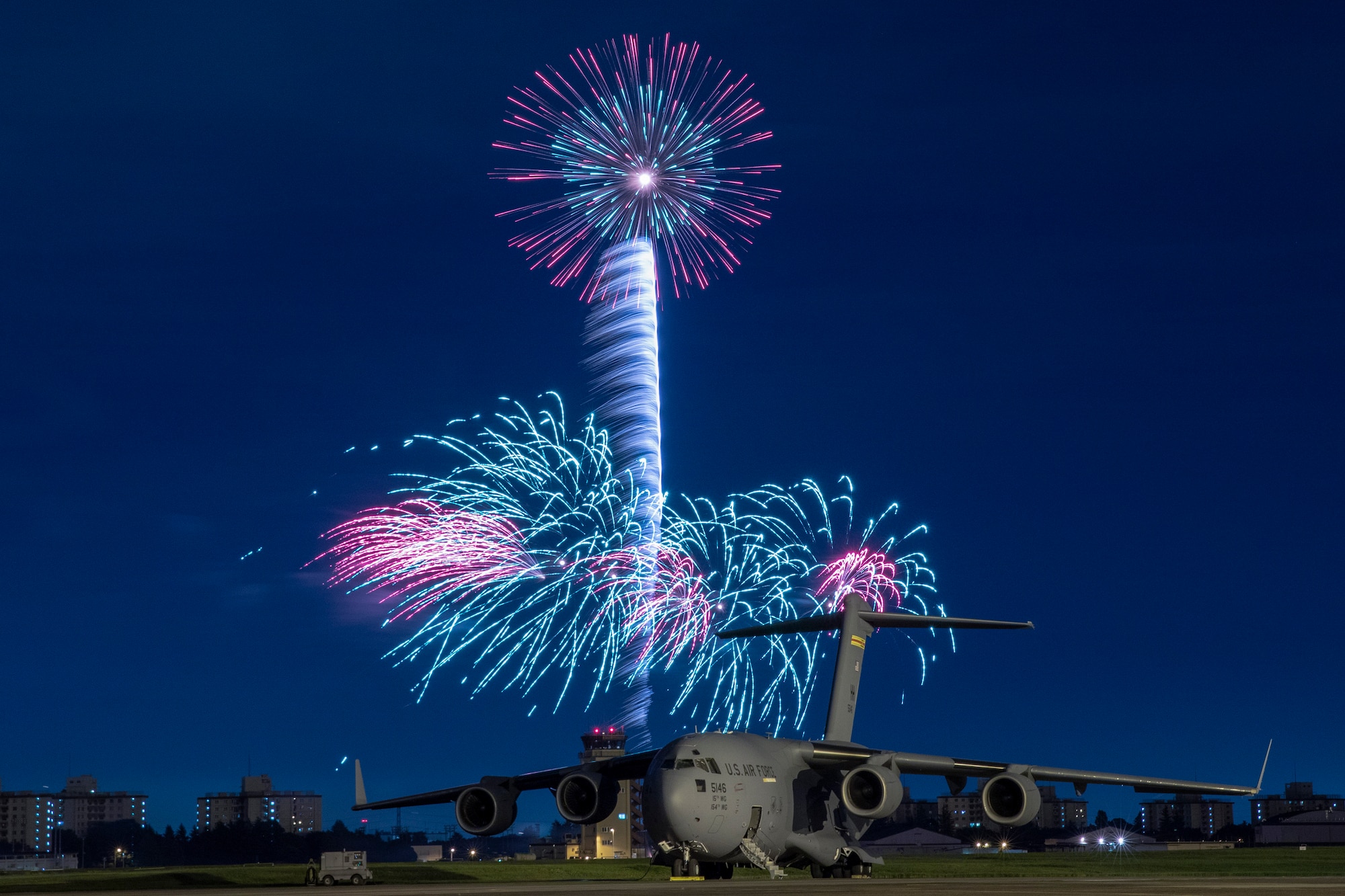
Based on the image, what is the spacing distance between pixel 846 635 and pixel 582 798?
884 centimetres

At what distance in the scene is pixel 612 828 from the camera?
87.2 meters

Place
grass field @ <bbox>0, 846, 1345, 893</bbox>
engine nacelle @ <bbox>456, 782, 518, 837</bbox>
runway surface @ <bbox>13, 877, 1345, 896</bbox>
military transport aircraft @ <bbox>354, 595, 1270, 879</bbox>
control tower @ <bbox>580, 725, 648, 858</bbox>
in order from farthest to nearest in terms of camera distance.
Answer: control tower @ <bbox>580, 725, 648, 858</bbox>, grass field @ <bbox>0, 846, 1345, 893</bbox>, engine nacelle @ <bbox>456, 782, 518, 837</bbox>, military transport aircraft @ <bbox>354, 595, 1270, 879</bbox>, runway surface @ <bbox>13, 877, 1345, 896</bbox>

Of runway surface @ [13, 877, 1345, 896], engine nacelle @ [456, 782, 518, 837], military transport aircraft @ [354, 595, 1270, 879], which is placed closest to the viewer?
runway surface @ [13, 877, 1345, 896]

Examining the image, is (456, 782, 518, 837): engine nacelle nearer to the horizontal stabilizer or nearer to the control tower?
the horizontal stabilizer

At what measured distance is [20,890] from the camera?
34.4 meters

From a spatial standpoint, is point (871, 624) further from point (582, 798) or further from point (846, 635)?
point (582, 798)

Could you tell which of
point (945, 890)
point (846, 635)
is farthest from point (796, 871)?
point (945, 890)

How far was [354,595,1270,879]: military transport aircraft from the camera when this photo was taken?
30250 mm

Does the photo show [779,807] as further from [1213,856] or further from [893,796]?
[1213,856]

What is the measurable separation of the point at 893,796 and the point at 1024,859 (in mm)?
25500

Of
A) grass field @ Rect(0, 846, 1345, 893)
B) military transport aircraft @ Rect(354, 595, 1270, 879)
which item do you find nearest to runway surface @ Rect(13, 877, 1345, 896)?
military transport aircraft @ Rect(354, 595, 1270, 879)

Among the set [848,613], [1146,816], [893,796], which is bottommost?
[1146,816]

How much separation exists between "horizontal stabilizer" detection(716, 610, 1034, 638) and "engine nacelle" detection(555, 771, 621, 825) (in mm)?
5365

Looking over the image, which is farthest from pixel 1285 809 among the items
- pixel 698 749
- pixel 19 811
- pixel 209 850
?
pixel 19 811
